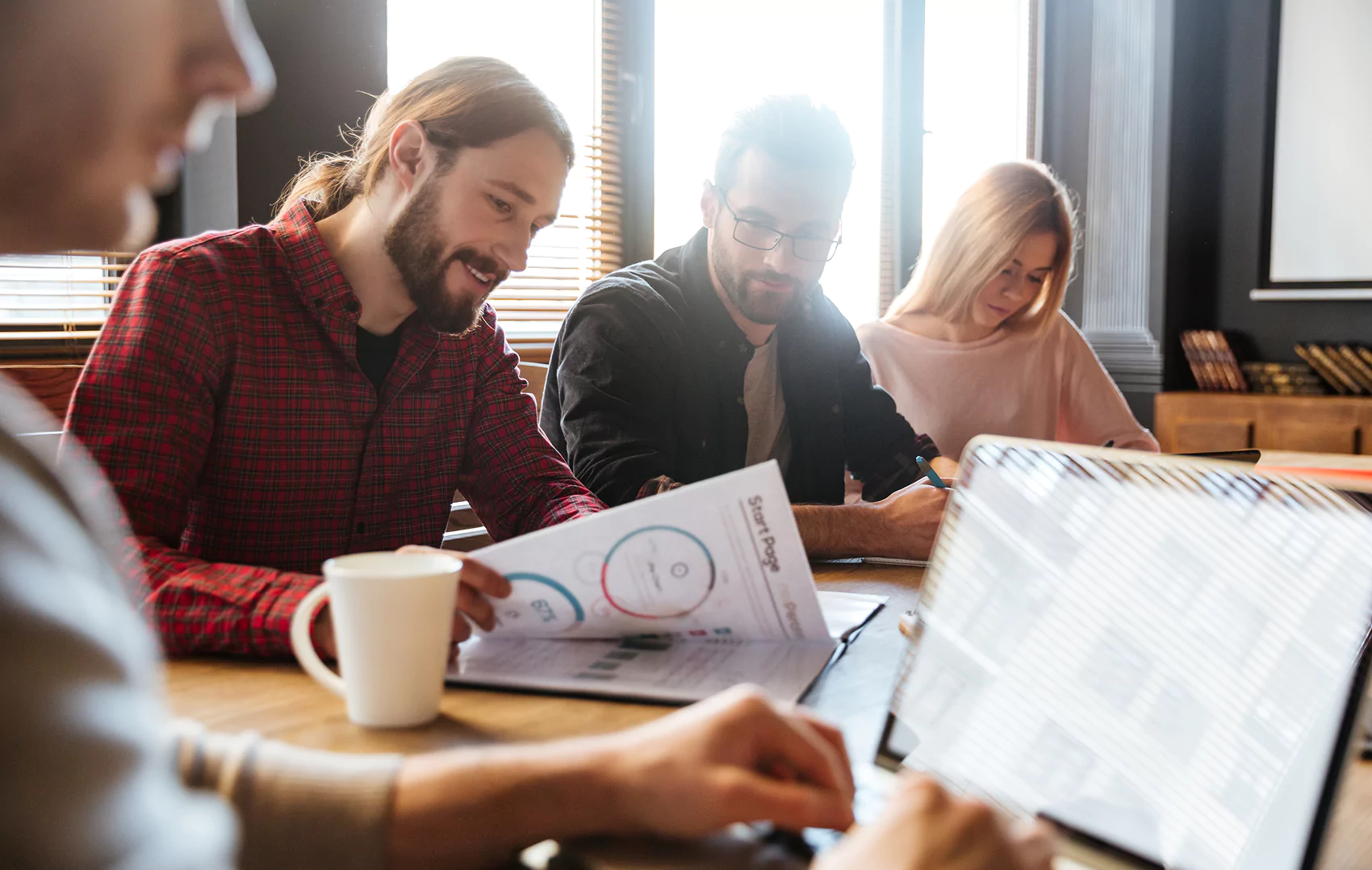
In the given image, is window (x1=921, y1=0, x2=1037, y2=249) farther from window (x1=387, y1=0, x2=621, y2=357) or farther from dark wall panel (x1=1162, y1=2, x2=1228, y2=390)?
window (x1=387, y1=0, x2=621, y2=357)

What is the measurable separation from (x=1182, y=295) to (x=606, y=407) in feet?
13.2

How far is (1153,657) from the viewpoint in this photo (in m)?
0.54

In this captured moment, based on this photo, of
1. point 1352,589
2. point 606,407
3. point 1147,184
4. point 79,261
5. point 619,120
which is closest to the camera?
point 1352,589

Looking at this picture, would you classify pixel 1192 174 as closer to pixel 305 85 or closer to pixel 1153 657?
pixel 305 85

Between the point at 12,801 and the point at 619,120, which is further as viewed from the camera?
the point at 619,120

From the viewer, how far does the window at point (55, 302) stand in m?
1.95

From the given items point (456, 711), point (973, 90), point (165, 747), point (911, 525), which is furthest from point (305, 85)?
point (973, 90)

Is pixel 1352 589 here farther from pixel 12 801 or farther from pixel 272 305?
pixel 272 305

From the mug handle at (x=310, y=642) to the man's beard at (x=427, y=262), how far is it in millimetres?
669

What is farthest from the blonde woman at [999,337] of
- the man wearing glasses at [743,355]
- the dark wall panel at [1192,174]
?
the dark wall panel at [1192,174]

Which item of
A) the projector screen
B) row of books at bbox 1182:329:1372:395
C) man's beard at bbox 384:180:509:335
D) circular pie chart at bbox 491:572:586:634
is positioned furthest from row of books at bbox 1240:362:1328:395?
circular pie chart at bbox 491:572:586:634

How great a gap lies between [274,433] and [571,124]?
1.77 m

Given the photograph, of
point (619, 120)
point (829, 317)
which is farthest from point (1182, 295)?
point (829, 317)

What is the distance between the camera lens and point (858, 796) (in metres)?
0.60
